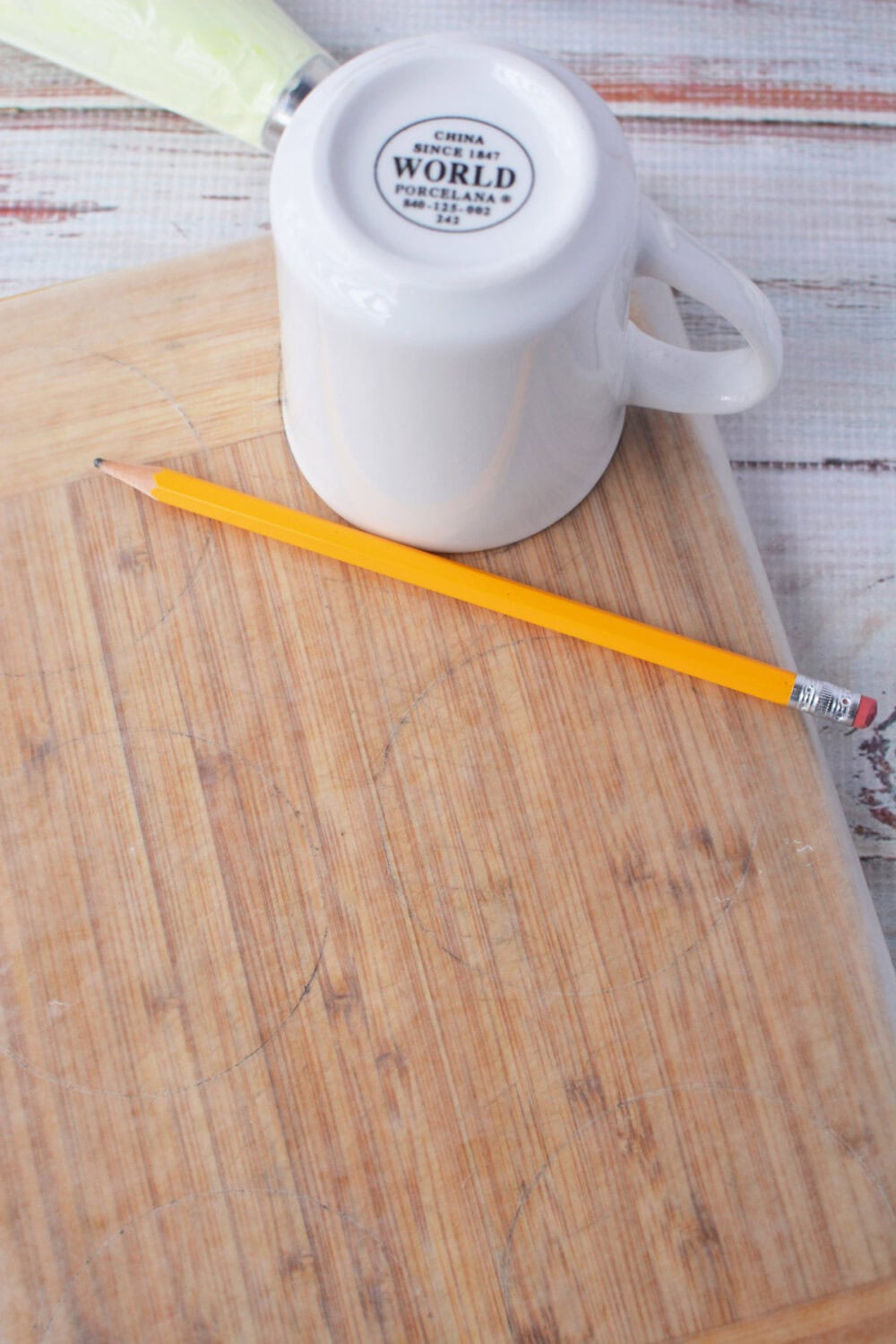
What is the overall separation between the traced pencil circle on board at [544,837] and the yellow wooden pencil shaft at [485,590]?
0.01m

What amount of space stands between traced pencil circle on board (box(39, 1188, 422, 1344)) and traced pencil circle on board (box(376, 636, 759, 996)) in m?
0.09

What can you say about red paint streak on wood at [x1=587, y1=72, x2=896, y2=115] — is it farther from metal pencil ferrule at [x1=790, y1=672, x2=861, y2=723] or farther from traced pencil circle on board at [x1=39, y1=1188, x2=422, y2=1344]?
traced pencil circle on board at [x1=39, y1=1188, x2=422, y2=1344]

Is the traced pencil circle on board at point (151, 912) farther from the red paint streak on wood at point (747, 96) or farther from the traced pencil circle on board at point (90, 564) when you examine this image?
the red paint streak on wood at point (747, 96)

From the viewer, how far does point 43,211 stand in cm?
50

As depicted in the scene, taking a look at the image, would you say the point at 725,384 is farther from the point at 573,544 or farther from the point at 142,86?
the point at 142,86

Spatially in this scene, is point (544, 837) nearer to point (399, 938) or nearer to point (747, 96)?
point (399, 938)

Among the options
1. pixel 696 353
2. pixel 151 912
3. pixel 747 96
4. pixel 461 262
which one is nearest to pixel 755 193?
pixel 747 96

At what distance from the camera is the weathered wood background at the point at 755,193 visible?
→ 1.51 feet

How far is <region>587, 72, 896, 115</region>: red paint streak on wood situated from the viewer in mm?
516

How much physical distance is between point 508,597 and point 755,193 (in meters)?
0.26

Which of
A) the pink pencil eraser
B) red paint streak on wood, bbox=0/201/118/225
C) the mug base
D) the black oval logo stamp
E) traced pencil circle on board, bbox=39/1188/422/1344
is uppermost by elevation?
the black oval logo stamp

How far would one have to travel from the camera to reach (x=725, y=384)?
367 mm

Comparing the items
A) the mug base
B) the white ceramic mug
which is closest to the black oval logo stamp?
the white ceramic mug

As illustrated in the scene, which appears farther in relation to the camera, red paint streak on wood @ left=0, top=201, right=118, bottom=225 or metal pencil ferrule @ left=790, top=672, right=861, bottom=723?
red paint streak on wood @ left=0, top=201, right=118, bottom=225
